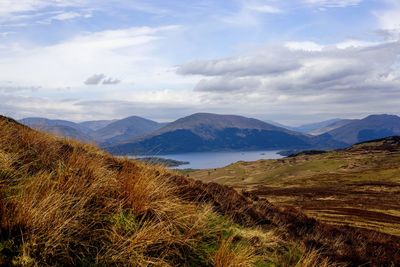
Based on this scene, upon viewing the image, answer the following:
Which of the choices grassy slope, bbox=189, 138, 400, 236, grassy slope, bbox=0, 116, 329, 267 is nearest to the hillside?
grassy slope, bbox=0, 116, 329, 267

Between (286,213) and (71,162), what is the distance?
1447cm

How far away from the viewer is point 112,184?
32.0ft

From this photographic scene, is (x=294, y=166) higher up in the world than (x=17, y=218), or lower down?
lower down

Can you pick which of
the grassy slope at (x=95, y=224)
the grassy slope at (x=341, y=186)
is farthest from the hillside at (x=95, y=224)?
the grassy slope at (x=341, y=186)

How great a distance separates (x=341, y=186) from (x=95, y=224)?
3992 inches

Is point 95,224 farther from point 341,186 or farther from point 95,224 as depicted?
point 341,186

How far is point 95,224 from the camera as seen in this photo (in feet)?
25.7

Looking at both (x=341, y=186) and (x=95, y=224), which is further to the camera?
(x=341, y=186)

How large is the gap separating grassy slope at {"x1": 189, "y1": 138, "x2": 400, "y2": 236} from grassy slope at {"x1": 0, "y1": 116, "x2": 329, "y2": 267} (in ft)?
127

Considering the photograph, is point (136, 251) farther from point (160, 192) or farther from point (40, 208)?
point (160, 192)

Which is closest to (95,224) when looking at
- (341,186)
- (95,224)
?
(95,224)

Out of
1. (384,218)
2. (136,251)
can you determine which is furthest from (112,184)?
(384,218)

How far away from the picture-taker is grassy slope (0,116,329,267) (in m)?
6.47

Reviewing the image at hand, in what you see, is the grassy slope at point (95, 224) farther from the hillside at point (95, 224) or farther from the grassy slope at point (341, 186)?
the grassy slope at point (341, 186)
